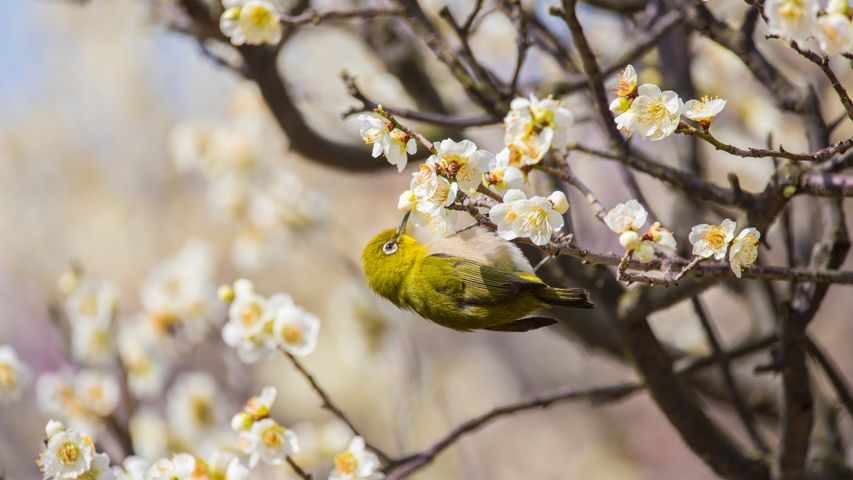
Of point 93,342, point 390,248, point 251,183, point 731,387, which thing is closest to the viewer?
point 390,248

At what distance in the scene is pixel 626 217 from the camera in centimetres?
139

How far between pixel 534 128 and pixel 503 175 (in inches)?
4.8

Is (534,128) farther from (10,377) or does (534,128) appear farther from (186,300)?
Result: (186,300)

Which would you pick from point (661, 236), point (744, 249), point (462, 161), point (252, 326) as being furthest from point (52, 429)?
point (744, 249)

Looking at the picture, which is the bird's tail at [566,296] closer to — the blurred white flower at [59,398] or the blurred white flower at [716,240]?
the blurred white flower at [716,240]

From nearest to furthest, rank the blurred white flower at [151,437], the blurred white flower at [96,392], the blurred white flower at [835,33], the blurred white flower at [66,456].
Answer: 1. the blurred white flower at [835,33]
2. the blurred white flower at [66,456]
3. the blurred white flower at [96,392]
4. the blurred white flower at [151,437]

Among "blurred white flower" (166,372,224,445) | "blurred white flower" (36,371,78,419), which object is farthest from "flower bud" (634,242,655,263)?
"blurred white flower" (166,372,224,445)

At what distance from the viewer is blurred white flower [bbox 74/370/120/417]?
2.71 meters

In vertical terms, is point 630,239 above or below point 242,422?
above

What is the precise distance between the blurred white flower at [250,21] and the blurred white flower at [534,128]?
80cm

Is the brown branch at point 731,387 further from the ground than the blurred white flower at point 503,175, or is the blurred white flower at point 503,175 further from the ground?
the blurred white flower at point 503,175

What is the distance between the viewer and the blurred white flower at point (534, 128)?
4.12ft

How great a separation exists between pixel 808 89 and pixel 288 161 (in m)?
8.04

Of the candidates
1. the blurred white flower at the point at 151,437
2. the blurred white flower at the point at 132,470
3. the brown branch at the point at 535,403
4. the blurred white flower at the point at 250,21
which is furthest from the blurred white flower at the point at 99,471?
the blurred white flower at the point at 151,437
